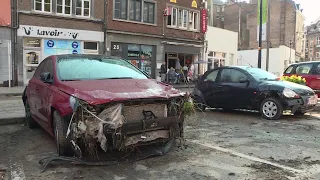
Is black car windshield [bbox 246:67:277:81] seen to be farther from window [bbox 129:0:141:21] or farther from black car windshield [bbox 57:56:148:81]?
window [bbox 129:0:141:21]

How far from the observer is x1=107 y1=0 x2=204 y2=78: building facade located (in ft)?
75.9

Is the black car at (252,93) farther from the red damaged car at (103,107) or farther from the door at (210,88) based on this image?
the red damaged car at (103,107)

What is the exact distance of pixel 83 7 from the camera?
844 inches

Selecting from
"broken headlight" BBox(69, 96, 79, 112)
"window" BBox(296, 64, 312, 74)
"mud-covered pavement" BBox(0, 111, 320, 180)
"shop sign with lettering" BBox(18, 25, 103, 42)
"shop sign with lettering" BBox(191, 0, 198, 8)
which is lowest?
"mud-covered pavement" BBox(0, 111, 320, 180)

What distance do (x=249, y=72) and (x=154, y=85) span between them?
468cm

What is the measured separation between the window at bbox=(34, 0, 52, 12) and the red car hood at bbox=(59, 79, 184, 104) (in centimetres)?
1642

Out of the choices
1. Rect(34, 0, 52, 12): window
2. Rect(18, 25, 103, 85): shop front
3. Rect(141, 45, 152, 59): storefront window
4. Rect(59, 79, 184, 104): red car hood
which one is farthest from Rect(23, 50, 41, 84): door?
Rect(59, 79, 184, 104): red car hood

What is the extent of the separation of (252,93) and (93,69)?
478cm

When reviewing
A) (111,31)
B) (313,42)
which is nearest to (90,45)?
(111,31)

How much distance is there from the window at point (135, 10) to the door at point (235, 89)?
15731 millimetres

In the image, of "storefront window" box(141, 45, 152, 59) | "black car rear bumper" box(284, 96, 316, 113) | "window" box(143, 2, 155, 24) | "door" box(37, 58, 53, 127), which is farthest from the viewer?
"window" box(143, 2, 155, 24)

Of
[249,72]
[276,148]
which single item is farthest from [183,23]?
[276,148]

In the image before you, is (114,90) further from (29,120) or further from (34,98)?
(29,120)

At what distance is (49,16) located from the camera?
19.8m
